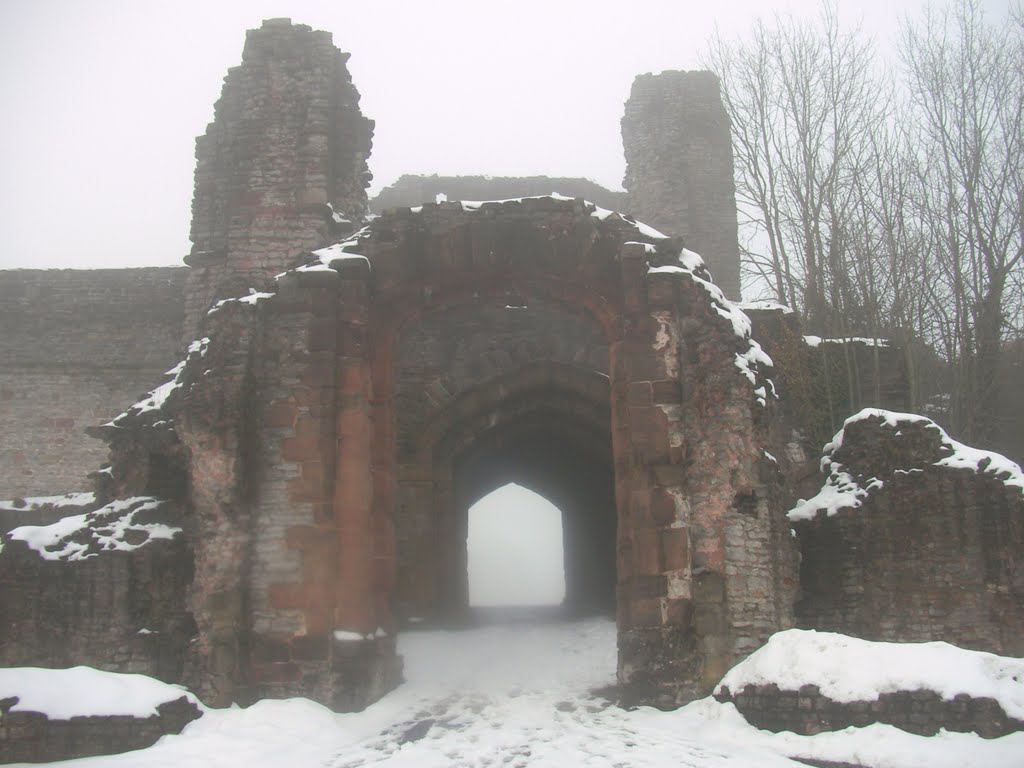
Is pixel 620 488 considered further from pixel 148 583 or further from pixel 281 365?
pixel 148 583

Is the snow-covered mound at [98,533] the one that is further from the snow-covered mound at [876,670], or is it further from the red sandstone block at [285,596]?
the snow-covered mound at [876,670]

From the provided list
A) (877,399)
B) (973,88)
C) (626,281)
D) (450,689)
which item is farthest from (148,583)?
(973,88)

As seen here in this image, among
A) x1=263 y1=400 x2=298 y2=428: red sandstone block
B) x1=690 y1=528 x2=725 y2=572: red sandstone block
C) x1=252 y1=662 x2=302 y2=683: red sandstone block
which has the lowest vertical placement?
x1=252 y1=662 x2=302 y2=683: red sandstone block

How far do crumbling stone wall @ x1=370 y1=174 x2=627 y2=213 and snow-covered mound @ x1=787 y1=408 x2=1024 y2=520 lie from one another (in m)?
9.35

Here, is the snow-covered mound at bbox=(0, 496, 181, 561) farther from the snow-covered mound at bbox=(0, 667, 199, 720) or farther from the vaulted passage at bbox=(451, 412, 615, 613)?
the vaulted passage at bbox=(451, 412, 615, 613)

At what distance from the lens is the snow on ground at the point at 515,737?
596 cm

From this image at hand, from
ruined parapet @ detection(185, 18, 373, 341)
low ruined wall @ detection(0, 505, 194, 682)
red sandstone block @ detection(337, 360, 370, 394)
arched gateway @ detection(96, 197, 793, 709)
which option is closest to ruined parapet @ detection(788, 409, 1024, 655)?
arched gateway @ detection(96, 197, 793, 709)

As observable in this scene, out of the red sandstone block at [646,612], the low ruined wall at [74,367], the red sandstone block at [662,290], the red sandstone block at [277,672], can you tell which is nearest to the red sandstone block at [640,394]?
the red sandstone block at [662,290]

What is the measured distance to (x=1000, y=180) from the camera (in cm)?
1572

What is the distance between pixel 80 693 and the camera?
6.62m

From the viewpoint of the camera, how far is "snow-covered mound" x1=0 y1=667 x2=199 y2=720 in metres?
6.43

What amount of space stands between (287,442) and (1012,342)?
1316 cm

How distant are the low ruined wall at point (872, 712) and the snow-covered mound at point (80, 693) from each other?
13.6 feet

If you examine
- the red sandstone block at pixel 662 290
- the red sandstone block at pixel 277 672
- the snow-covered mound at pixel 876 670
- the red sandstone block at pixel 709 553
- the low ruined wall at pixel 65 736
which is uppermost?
the red sandstone block at pixel 662 290
